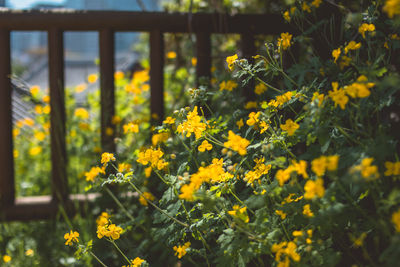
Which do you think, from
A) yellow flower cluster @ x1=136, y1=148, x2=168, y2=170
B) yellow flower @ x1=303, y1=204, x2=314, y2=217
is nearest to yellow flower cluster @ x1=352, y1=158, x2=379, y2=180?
yellow flower @ x1=303, y1=204, x2=314, y2=217

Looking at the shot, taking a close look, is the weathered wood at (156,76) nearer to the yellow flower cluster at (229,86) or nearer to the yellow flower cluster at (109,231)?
the yellow flower cluster at (229,86)

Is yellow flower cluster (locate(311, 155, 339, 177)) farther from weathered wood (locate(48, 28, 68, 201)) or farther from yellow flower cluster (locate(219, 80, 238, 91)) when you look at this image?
weathered wood (locate(48, 28, 68, 201))

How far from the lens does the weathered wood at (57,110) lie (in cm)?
197

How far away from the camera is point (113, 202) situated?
6.28 feet

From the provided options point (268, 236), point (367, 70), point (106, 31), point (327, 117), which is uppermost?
point (106, 31)

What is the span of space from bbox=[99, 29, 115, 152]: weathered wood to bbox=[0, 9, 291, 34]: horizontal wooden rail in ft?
0.23

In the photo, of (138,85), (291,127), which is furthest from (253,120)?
(138,85)

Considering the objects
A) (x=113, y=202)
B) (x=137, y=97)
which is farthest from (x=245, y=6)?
(x=113, y=202)

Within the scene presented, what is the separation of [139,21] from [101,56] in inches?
10.0

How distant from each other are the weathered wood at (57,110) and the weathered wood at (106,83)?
0.63 feet

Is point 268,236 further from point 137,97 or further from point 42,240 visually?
point 137,97

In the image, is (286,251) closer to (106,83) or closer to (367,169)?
(367,169)

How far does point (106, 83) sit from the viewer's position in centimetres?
201

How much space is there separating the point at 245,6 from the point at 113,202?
173cm
